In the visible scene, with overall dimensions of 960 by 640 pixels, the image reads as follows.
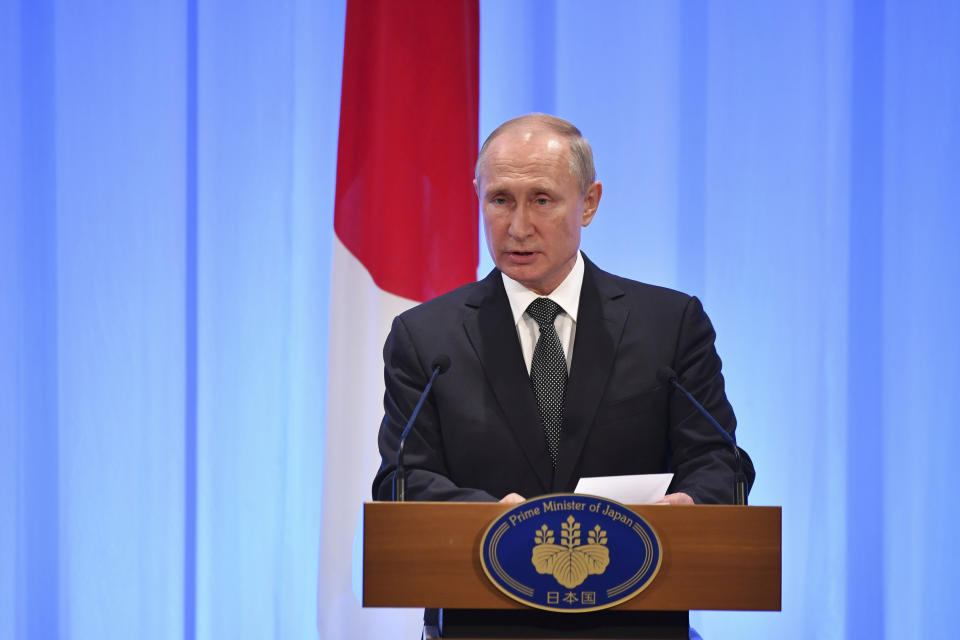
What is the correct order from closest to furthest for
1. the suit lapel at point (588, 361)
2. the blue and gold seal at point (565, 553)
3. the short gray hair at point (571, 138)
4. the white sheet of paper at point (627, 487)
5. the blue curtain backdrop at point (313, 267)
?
the blue and gold seal at point (565, 553)
the white sheet of paper at point (627, 487)
the suit lapel at point (588, 361)
the short gray hair at point (571, 138)
the blue curtain backdrop at point (313, 267)

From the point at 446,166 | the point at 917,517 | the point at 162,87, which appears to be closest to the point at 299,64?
the point at 162,87

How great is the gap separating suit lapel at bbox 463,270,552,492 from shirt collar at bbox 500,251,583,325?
0.02 m

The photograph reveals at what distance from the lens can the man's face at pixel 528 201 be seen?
73.1 inches

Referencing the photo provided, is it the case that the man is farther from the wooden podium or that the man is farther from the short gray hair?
the wooden podium

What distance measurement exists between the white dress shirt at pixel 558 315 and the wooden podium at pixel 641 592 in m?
0.63

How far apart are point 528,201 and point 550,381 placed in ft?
1.27

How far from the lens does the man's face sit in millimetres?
1857

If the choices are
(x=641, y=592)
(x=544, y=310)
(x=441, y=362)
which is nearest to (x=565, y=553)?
(x=641, y=592)

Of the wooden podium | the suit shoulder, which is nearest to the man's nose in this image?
the suit shoulder

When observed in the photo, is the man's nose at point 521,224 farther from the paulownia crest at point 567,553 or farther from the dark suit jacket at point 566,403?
the paulownia crest at point 567,553

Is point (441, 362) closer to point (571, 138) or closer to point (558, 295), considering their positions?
point (558, 295)

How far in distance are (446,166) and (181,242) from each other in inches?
39.6

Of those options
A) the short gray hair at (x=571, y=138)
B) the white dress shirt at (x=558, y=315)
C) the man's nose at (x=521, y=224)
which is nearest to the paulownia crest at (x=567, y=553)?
the white dress shirt at (x=558, y=315)

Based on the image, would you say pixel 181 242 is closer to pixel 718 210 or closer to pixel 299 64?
pixel 299 64
